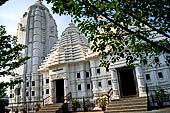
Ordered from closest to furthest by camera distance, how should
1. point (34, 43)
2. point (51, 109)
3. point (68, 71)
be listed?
1. point (51, 109)
2. point (68, 71)
3. point (34, 43)

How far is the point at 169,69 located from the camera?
11914mm

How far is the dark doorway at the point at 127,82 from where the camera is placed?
12891mm

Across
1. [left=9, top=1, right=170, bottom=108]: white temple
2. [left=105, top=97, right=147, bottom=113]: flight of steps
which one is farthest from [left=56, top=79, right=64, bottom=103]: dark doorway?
[left=105, top=97, right=147, bottom=113]: flight of steps

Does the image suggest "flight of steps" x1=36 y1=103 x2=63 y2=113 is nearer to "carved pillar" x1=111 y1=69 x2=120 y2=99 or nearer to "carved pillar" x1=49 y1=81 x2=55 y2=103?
"carved pillar" x1=49 y1=81 x2=55 y2=103

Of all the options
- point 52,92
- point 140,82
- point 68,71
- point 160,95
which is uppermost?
point 68,71

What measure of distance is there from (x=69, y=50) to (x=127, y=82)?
7.88 m

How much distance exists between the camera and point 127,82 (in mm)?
13195

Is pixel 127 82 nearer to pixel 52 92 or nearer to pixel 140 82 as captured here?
pixel 140 82

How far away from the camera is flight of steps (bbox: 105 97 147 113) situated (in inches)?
367

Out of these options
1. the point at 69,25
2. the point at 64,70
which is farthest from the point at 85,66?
the point at 69,25

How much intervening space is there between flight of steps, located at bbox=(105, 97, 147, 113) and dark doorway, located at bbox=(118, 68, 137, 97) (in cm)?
220

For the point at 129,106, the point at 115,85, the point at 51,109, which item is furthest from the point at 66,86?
the point at 129,106

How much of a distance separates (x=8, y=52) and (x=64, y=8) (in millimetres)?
6432

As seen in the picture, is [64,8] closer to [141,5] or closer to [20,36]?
[141,5]
